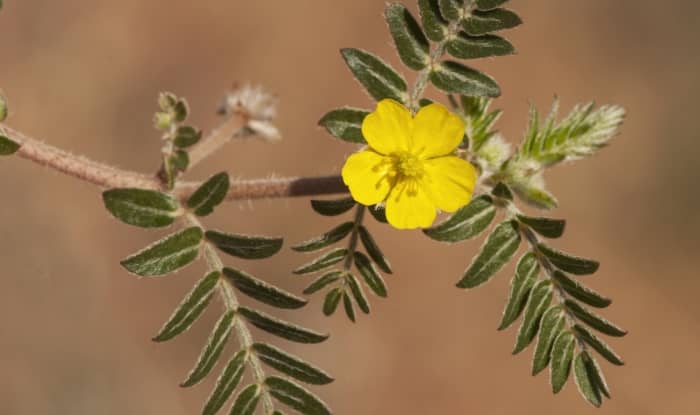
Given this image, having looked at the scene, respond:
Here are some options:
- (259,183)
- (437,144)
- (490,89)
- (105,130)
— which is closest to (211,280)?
(259,183)

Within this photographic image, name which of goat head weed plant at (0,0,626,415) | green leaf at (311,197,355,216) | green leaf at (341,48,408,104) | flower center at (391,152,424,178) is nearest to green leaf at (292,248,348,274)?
goat head weed plant at (0,0,626,415)

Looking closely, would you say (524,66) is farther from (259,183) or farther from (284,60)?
(259,183)

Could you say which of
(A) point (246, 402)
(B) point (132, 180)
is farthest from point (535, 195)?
(B) point (132, 180)

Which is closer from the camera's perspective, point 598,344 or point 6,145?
point 6,145

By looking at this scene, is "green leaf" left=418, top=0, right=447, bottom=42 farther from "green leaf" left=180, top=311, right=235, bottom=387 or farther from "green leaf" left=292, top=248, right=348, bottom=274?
"green leaf" left=180, top=311, right=235, bottom=387

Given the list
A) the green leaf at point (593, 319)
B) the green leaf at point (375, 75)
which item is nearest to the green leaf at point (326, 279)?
the green leaf at point (375, 75)

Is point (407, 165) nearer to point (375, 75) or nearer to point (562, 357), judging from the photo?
point (375, 75)

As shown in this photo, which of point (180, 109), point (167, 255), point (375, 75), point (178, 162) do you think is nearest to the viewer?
point (167, 255)
